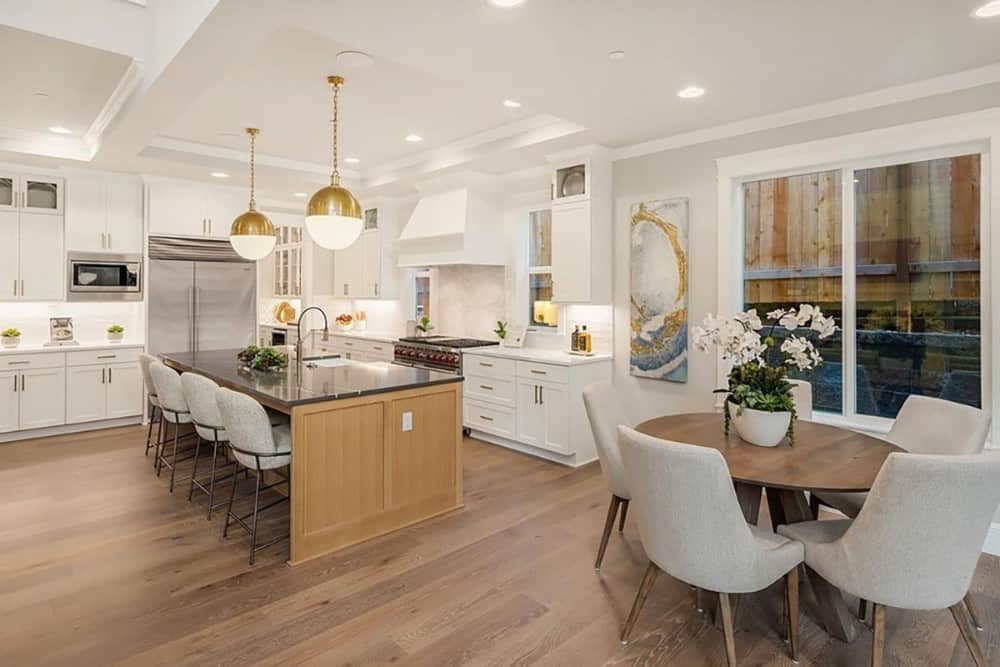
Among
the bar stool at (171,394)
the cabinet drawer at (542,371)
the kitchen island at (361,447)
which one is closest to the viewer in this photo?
the kitchen island at (361,447)

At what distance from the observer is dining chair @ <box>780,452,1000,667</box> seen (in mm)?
1819

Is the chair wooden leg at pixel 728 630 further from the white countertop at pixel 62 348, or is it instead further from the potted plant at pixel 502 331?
the white countertop at pixel 62 348

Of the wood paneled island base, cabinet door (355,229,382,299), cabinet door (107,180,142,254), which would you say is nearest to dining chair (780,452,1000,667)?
the wood paneled island base

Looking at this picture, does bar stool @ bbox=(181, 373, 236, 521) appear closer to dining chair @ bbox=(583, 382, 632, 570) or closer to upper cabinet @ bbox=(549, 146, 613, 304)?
dining chair @ bbox=(583, 382, 632, 570)

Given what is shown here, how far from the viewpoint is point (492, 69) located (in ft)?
10.2

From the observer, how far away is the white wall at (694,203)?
3.66 metres

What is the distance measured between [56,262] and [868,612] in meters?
7.05

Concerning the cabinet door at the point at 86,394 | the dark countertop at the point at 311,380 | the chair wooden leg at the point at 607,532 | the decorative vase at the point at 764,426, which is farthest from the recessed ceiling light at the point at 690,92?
the cabinet door at the point at 86,394

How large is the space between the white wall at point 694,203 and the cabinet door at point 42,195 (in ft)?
17.7

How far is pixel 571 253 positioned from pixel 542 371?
1.02m

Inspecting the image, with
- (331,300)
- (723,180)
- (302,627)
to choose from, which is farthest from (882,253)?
(331,300)

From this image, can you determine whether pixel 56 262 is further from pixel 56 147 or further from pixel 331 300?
pixel 331 300

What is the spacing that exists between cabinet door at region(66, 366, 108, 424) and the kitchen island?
2631 millimetres

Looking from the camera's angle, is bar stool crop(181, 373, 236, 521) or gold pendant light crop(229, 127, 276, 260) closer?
bar stool crop(181, 373, 236, 521)
